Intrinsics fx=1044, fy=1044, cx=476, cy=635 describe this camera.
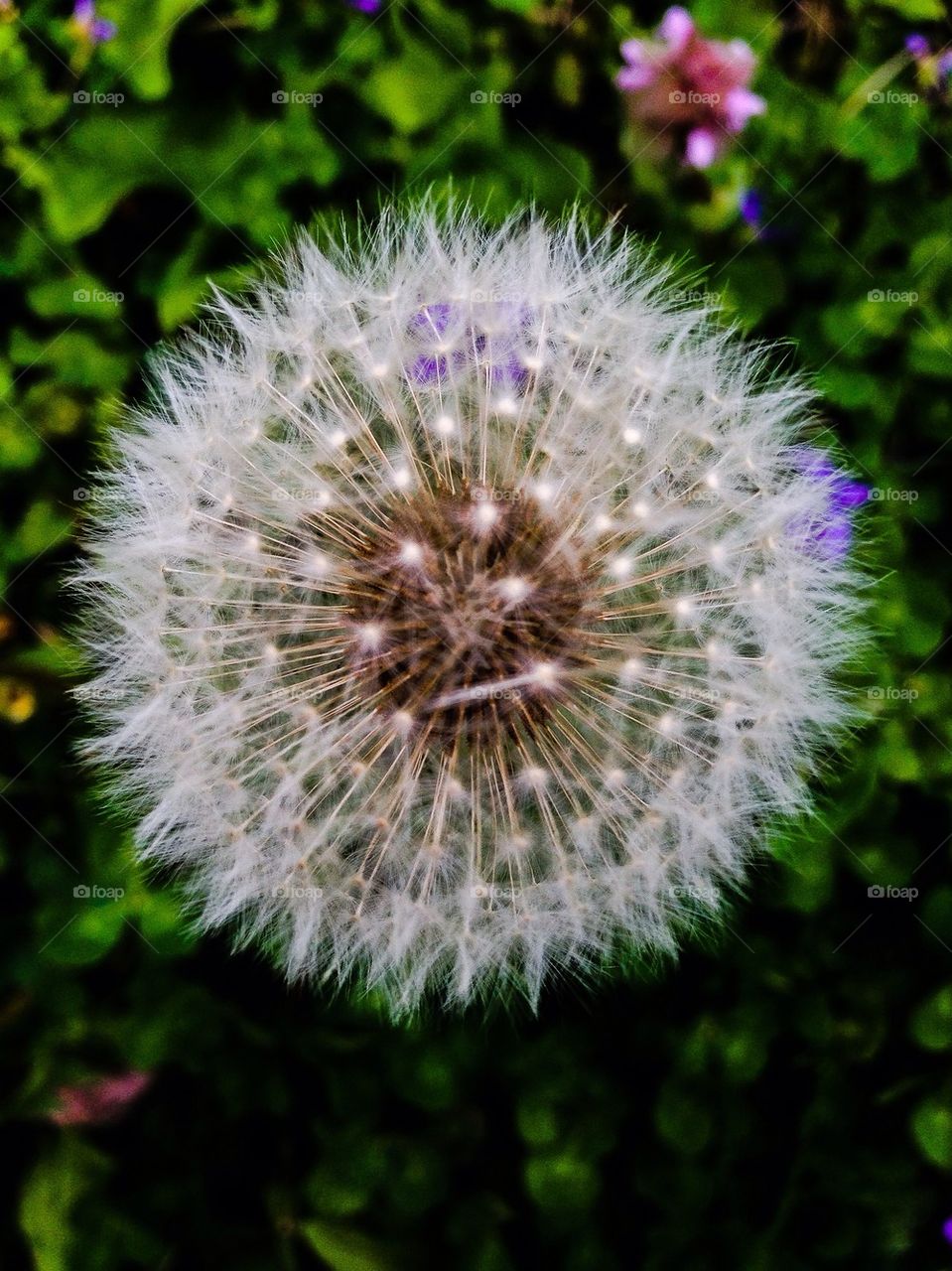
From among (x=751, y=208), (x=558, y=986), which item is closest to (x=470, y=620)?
(x=558, y=986)

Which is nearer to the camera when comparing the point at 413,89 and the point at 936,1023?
the point at 413,89

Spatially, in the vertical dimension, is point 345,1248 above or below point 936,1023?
below

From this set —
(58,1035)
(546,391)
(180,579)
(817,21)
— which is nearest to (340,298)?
(546,391)

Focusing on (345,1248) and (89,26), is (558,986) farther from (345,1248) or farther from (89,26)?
(89,26)

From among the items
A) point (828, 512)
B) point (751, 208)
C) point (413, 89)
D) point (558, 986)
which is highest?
point (751, 208)

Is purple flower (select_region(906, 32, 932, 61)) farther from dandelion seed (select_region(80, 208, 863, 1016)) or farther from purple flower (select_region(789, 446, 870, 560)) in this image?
dandelion seed (select_region(80, 208, 863, 1016))

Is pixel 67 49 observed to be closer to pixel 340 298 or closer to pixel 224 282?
pixel 224 282
